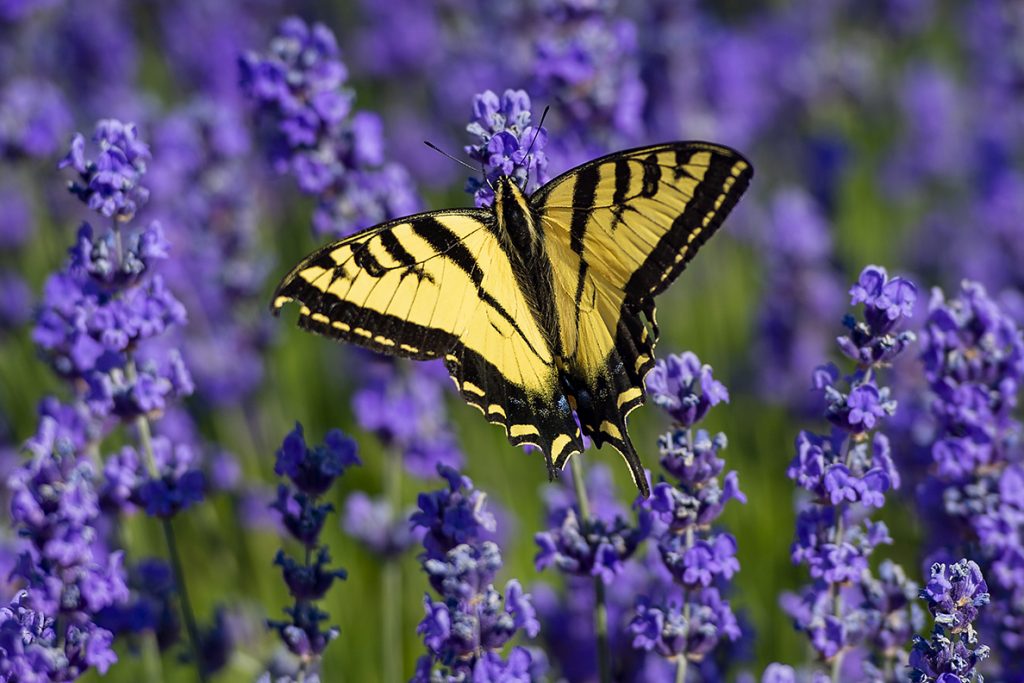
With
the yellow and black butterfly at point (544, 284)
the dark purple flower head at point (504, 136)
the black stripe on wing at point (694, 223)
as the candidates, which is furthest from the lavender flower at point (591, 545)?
the dark purple flower head at point (504, 136)

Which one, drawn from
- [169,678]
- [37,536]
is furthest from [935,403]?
[169,678]

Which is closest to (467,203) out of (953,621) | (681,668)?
(681,668)

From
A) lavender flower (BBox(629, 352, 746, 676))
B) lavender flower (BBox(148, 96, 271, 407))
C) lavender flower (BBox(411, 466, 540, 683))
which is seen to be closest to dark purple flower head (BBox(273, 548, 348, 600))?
lavender flower (BBox(411, 466, 540, 683))

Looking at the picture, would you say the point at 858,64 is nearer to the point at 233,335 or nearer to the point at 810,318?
the point at 810,318

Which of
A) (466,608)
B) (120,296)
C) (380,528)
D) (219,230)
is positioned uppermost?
(219,230)

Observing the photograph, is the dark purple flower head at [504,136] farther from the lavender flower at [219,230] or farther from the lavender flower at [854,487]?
the lavender flower at [219,230]

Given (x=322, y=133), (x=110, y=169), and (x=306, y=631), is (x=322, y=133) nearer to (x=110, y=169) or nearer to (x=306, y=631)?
(x=110, y=169)

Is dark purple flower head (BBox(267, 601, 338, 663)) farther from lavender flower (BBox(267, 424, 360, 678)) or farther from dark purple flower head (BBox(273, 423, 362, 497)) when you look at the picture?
dark purple flower head (BBox(273, 423, 362, 497))
